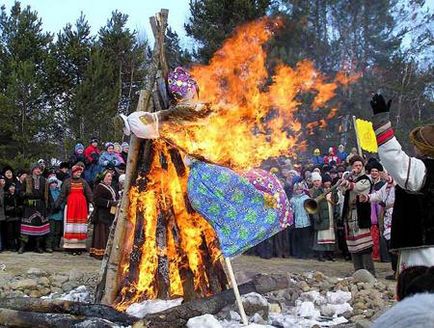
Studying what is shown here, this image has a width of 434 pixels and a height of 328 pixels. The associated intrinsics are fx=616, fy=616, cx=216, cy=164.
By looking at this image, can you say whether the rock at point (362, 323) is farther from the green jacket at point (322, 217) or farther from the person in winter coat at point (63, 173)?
the person in winter coat at point (63, 173)

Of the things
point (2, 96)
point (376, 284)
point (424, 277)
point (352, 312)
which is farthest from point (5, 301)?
point (2, 96)

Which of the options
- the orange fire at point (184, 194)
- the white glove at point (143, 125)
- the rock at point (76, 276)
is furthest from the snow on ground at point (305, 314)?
the rock at point (76, 276)

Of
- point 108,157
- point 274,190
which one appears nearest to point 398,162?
point 274,190

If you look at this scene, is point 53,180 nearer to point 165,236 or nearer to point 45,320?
point 165,236

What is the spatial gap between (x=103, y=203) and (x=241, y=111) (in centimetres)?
612

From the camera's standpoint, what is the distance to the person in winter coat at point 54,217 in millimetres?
13078

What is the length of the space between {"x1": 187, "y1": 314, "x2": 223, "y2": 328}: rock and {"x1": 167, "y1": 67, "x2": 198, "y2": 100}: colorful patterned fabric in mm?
2291

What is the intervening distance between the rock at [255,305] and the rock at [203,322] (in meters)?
0.65

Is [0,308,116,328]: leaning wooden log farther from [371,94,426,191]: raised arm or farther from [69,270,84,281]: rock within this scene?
[371,94,426,191]: raised arm

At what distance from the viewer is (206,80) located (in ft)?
23.0

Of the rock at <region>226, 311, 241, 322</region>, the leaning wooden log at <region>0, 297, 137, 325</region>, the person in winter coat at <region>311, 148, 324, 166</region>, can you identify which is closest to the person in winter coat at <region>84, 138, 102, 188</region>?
the person in winter coat at <region>311, 148, 324, 166</region>

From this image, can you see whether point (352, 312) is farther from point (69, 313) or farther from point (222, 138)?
point (69, 313)

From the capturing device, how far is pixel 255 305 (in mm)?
6363

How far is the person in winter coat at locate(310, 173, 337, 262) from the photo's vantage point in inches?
492
